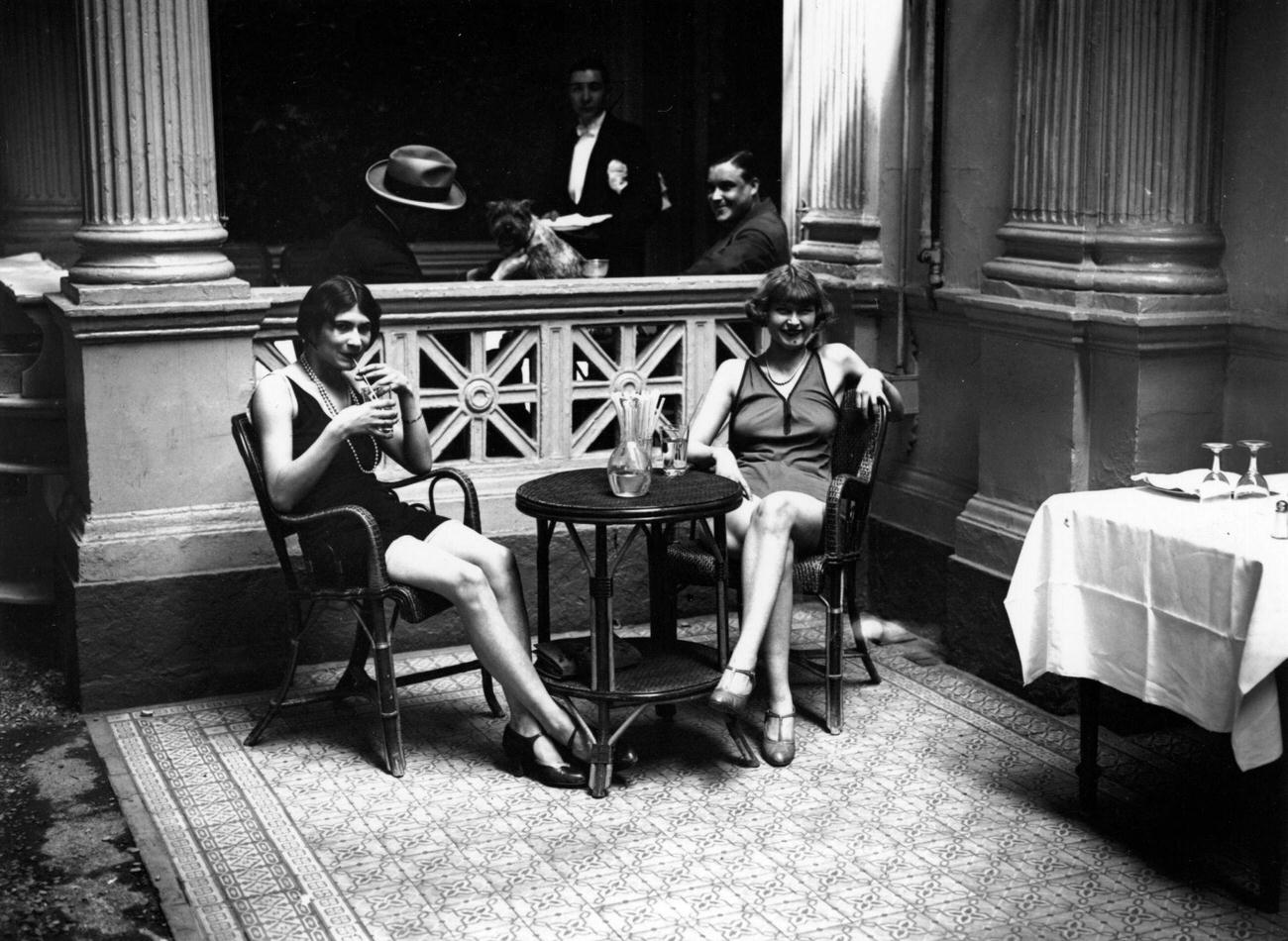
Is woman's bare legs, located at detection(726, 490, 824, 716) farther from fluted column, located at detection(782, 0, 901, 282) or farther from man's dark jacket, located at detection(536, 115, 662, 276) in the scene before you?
man's dark jacket, located at detection(536, 115, 662, 276)

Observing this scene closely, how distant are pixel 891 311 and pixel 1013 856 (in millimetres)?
2907

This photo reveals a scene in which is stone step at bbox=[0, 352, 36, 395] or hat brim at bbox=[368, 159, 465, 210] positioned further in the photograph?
hat brim at bbox=[368, 159, 465, 210]

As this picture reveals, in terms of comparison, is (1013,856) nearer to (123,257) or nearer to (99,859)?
(99,859)

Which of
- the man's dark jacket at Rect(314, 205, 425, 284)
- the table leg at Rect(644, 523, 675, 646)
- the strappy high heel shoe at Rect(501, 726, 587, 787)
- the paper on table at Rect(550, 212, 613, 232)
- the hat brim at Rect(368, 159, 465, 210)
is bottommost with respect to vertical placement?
the strappy high heel shoe at Rect(501, 726, 587, 787)

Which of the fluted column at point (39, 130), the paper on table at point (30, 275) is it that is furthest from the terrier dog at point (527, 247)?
the fluted column at point (39, 130)

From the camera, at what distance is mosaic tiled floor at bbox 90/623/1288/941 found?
4.15 m

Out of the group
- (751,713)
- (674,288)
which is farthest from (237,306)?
(751,713)

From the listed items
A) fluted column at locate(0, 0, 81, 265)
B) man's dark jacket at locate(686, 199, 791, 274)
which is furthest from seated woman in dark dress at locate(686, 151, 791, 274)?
fluted column at locate(0, 0, 81, 265)

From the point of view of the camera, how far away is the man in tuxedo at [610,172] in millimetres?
8016

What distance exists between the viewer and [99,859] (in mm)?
4570

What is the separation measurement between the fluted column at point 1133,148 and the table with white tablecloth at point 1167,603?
884 millimetres

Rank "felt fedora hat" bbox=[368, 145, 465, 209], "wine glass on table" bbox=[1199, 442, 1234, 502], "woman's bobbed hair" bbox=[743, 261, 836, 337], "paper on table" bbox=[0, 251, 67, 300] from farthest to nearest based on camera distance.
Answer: "felt fedora hat" bbox=[368, 145, 465, 209]
"paper on table" bbox=[0, 251, 67, 300]
"woman's bobbed hair" bbox=[743, 261, 836, 337]
"wine glass on table" bbox=[1199, 442, 1234, 502]

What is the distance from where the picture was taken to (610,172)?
316 inches

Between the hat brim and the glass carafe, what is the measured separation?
7.25 ft
